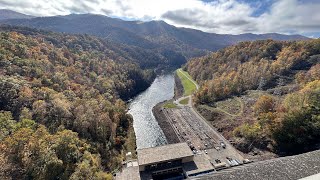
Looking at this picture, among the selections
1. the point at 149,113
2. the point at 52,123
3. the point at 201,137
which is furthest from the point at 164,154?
the point at 149,113

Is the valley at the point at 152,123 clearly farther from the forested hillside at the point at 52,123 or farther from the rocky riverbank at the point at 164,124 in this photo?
the rocky riverbank at the point at 164,124

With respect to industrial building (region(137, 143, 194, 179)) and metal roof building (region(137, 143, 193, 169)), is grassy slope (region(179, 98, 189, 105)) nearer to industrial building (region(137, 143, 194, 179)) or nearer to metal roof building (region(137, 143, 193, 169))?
metal roof building (region(137, 143, 193, 169))

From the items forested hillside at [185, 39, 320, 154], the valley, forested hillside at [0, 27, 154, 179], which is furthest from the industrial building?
forested hillside at [185, 39, 320, 154]

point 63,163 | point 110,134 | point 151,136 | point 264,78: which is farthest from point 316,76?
point 63,163

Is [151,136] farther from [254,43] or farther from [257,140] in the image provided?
[254,43]

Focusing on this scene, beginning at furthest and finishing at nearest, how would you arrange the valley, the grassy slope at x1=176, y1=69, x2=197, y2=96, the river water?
the grassy slope at x1=176, y1=69, x2=197, y2=96
the river water
the valley

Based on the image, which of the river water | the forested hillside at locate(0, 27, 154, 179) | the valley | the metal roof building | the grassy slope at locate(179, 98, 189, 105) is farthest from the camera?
the grassy slope at locate(179, 98, 189, 105)
